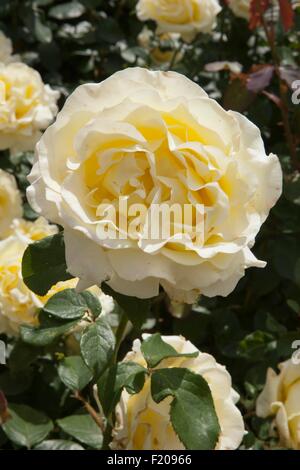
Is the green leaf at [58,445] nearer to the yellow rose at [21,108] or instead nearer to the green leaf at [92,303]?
the green leaf at [92,303]

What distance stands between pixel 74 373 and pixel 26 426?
7.1 inches

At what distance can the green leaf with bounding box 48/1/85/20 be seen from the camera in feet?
7.30

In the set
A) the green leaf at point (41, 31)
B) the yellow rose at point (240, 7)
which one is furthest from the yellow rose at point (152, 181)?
the green leaf at point (41, 31)

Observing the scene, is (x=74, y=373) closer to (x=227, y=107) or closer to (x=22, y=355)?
(x=22, y=355)

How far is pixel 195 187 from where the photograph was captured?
2.77 feet

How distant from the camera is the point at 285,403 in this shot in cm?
131

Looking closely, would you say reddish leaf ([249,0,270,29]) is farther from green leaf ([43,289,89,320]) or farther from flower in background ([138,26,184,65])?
green leaf ([43,289,89,320])

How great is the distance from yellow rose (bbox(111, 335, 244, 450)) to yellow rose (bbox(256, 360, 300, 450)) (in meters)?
0.15

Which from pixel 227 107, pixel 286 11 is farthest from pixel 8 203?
pixel 286 11

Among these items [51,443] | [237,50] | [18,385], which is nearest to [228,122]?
[51,443]

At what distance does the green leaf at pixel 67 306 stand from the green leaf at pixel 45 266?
12 centimetres

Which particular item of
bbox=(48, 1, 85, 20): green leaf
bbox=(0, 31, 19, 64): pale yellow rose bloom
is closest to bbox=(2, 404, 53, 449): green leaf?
bbox=(0, 31, 19, 64): pale yellow rose bloom
